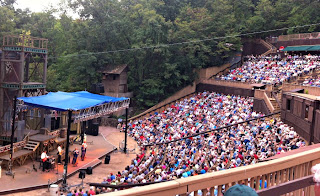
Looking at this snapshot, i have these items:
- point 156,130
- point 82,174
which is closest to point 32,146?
point 82,174

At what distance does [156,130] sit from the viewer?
103 feet

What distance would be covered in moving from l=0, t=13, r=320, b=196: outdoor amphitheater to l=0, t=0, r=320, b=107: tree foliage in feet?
13.4

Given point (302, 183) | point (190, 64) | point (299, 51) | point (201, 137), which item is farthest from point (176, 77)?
point (302, 183)

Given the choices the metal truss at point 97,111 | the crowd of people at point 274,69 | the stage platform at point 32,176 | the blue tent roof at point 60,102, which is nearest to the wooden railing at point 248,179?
the stage platform at point 32,176

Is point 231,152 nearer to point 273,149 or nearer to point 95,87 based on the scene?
point 273,149

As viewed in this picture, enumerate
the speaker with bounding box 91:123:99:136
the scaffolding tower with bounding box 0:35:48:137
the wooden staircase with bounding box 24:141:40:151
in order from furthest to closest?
the speaker with bounding box 91:123:99:136 → the scaffolding tower with bounding box 0:35:48:137 → the wooden staircase with bounding box 24:141:40:151

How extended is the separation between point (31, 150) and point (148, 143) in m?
9.50

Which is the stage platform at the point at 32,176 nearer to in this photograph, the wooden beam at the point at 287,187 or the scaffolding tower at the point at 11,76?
the scaffolding tower at the point at 11,76

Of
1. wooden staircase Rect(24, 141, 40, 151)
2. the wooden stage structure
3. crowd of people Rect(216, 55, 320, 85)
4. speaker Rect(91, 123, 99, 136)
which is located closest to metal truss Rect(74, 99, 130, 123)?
the wooden stage structure

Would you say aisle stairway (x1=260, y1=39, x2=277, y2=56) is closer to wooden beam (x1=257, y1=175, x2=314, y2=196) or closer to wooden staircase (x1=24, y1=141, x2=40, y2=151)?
wooden staircase (x1=24, y1=141, x2=40, y2=151)

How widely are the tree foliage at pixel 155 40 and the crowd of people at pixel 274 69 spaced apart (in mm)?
4800

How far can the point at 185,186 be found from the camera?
379 cm

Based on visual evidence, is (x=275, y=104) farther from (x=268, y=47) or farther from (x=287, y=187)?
(x=287, y=187)

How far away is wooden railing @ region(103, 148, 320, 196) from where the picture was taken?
3.57m
